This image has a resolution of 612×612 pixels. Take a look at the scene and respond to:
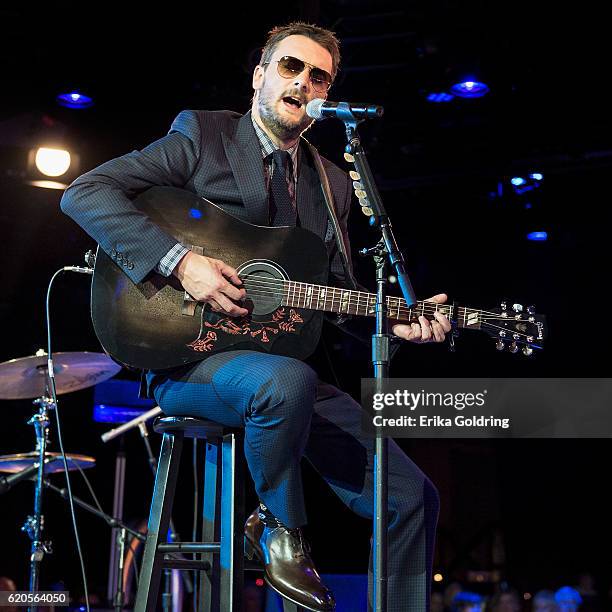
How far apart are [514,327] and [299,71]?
4.56ft

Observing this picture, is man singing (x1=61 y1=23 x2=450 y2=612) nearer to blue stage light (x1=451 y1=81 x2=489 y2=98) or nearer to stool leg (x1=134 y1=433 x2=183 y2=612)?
stool leg (x1=134 y1=433 x2=183 y2=612)

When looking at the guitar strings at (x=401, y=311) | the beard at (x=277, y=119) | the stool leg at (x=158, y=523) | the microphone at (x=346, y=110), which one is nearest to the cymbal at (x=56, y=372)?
the stool leg at (x=158, y=523)

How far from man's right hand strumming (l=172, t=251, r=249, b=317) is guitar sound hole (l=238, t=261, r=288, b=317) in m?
0.10

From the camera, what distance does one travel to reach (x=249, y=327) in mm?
3318

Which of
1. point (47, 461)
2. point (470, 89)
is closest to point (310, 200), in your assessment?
point (47, 461)

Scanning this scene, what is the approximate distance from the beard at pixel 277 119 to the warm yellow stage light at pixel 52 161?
14.9ft

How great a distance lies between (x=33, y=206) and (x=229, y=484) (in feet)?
19.6

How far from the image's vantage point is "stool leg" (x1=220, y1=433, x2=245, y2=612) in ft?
9.85

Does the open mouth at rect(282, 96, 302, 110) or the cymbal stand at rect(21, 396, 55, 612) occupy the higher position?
the open mouth at rect(282, 96, 302, 110)

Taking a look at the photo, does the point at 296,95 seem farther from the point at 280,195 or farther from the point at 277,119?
the point at 280,195

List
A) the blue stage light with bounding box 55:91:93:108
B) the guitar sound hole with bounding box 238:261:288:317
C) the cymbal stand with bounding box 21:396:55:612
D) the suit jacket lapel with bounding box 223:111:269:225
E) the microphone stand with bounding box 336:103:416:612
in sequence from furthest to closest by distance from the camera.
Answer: the blue stage light with bounding box 55:91:93:108 < the cymbal stand with bounding box 21:396:55:612 < the suit jacket lapel with bounding box 223:111:269:225 < the guitar sound hole with bounding box 238:261:288:317 < the microphone stand with bounding box 336:103:416:612

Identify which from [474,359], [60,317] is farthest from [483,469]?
[60,317]

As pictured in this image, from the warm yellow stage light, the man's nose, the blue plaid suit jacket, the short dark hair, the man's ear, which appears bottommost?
the blue plaid suit jacket

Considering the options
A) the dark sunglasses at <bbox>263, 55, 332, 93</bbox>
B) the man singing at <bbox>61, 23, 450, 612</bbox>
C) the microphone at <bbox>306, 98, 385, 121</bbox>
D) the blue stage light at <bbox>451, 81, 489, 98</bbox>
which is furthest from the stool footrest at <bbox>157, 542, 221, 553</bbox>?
the blue stage light at <bbox>451, 81, 489, 98</bbox>
